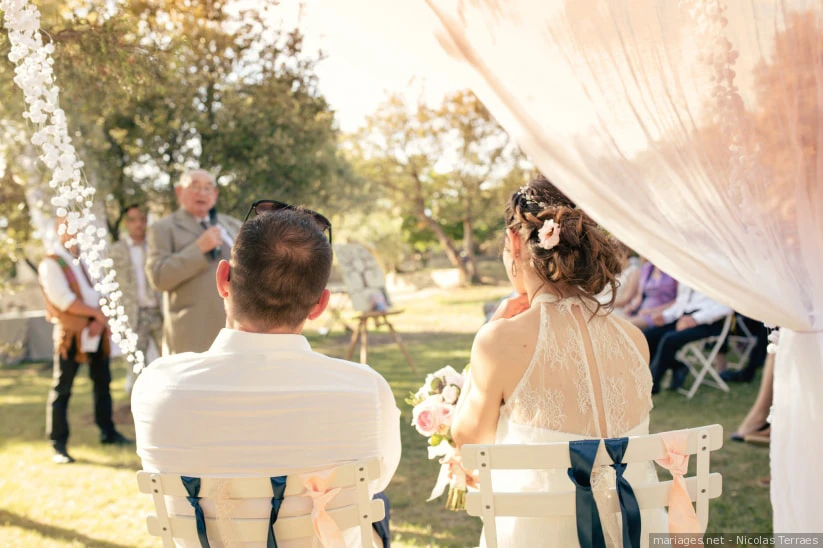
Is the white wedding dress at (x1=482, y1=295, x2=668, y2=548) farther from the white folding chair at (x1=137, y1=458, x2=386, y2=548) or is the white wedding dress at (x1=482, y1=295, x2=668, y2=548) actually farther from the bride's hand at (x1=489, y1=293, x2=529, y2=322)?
the white folding chair at (x1=137, y1=458, x2=386, y2=548)

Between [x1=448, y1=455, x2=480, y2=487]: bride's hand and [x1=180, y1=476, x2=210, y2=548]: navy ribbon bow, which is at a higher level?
[x1=180, y1=476, x2=210, y2=548]: navy ribbon bow

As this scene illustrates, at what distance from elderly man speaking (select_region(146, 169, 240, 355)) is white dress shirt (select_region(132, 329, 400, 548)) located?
263 cm

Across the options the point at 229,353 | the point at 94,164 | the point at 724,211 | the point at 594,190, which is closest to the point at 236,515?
the point at 229,353

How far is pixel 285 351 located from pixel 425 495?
10.2ft

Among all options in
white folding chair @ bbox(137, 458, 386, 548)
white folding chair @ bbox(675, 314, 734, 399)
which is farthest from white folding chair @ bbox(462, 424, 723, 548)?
white folding chair @ bbox(675, 314, 734, 399)

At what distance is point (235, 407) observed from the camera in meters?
1.70

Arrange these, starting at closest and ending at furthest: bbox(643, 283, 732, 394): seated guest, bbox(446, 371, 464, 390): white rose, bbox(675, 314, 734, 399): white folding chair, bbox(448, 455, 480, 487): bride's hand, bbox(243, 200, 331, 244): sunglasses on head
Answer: bbox(243, 200, 331, 244): sunglasses on head
bbox(448, 455, 480, 487): bride's hand
bbox(446, 371, 464, 390): white rose
bbox(675, 314, 734, 399): white folding chair
bbox(643, 283, 732, 394): seated guest

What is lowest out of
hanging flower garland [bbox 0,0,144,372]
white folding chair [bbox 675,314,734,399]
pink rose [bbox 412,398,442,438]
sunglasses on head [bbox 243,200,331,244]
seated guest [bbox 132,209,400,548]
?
white folding chair [bbox 675,314,734,399]

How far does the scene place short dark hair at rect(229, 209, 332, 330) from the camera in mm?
1785

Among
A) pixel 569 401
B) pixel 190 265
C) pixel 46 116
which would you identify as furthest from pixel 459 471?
pixel 190 265

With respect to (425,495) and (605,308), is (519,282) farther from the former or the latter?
(425,495)

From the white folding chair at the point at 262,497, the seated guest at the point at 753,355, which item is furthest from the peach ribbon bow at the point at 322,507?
the seated guest at the point at 753,355

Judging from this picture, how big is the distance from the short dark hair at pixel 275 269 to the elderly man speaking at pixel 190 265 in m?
2.62

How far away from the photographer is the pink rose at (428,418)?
2.36 meters
